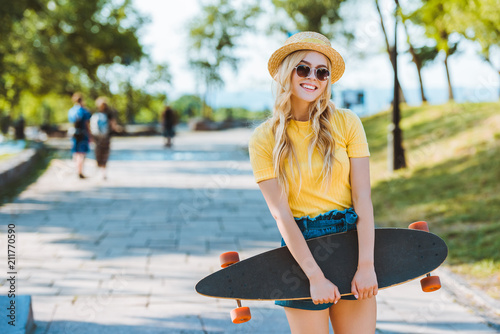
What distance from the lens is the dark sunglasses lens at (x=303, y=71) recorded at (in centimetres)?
195

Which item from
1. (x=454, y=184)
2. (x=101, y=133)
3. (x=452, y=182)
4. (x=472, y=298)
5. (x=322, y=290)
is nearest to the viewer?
(x=322, y=290)

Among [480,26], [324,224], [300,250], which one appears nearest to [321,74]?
[324,224]

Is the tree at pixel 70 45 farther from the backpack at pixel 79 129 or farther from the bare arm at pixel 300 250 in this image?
the bare arm at pixel 300 250

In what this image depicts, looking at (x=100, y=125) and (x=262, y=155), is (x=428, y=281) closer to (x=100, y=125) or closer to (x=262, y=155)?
(x=262, y=155)

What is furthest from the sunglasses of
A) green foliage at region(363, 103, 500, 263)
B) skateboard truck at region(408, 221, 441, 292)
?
green foliage at region(363, 103, 500, 263)

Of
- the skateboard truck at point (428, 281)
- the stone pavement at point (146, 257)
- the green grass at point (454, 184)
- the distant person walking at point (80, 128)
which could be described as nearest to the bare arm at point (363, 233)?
the skateboard truck at point (428, 281)

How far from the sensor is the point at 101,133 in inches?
450

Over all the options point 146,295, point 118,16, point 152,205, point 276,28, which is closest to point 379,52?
point 276,28

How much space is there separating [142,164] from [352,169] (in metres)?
12.7

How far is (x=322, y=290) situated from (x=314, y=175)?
1.45 feet

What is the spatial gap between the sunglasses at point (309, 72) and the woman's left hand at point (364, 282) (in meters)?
0.77

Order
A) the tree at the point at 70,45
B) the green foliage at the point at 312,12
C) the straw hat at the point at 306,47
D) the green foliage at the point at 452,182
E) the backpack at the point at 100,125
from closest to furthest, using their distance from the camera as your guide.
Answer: the straw hat at the point at 306,47 → the green foliage at the point at 452,182 → the backpack at the point at 100,125 → the tree at the point at 70,45 → the green foliage at the point at 312,12

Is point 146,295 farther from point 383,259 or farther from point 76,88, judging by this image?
point 76,88

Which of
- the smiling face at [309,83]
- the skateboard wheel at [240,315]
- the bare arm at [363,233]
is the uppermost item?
Result: the smiling face at [309,83]
